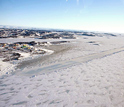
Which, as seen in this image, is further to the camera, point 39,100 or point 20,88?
point 20,88

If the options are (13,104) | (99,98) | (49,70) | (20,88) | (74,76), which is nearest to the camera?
(13,104)

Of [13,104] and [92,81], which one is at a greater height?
[92,81]

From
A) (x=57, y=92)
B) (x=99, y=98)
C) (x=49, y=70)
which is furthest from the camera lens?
(x=49, y=70)

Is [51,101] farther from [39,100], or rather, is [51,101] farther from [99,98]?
[99,98]

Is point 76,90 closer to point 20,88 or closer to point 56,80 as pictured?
point 56,80

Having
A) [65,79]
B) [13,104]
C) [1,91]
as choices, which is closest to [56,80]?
[65,79]

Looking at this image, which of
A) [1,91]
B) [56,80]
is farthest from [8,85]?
[56,80]

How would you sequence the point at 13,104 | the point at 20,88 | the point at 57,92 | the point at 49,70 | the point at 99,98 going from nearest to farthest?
1. the point at 13,104
2. the point at 99,98
3. the point at 57,92
4. the point at 20,88
5. the point at 49,70

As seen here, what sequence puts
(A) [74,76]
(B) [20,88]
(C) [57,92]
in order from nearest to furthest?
1. (C) [57,92]
2. (B) [20,88]
3. (A) [74,76]

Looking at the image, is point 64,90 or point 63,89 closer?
point 64,90
